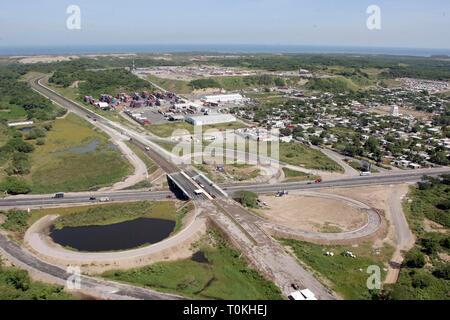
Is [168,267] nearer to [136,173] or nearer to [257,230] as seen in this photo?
[257,230]

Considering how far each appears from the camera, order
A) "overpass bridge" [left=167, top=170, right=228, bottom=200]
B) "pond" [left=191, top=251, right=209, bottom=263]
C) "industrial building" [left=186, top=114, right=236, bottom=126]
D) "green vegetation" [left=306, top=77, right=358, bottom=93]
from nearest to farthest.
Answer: "pond" [left=191, top=251, right=209, bottom=263] < "overpass bridge" [left=167, top=170, right=228, bottom=200] < "industrial building" [left=186, top=114, right=236, bottom=126] < "green vegetation" [left=306, top=77, right=358, bottom=93]

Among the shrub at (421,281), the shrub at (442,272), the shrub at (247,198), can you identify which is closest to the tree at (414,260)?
the shrub at (442,272)

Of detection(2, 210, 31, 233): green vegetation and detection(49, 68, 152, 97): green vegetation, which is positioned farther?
detection(49, 68, 152, 97): green vegetation

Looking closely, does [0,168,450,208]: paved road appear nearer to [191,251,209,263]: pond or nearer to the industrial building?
[191,251,209,263]: pond

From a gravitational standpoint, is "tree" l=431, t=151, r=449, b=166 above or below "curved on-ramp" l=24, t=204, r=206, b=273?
above

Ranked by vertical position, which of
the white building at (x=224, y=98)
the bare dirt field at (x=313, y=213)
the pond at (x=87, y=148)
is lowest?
the bare dirt field at (x=313, y=213)

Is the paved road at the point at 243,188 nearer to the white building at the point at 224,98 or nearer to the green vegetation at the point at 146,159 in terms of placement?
the green vegetation at the point at 146,159

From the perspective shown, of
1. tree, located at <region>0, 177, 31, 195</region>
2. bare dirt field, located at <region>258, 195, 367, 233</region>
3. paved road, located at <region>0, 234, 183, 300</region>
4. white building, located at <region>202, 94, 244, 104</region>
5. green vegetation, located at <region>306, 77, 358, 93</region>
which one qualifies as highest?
green vegetation, located at <region>306, 77, 358, 93</region>

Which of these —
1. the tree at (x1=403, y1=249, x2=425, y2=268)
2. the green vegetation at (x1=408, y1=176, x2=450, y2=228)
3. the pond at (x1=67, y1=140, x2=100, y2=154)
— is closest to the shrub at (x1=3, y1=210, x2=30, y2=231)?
the pond at (x1=67, y1=140, x2=100, y2=154)
